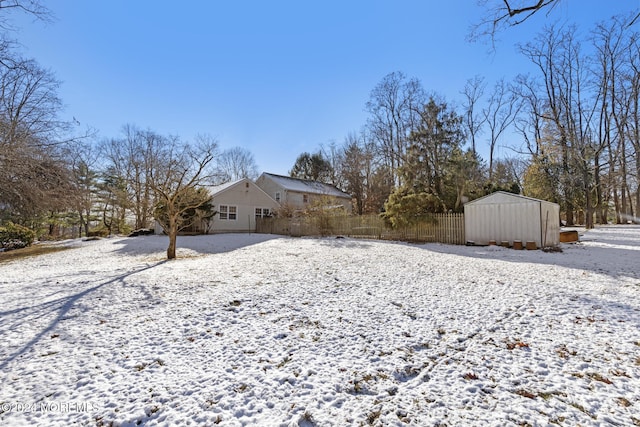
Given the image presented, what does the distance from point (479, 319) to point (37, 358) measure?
5119mm

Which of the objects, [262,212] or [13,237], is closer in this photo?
[13,237]

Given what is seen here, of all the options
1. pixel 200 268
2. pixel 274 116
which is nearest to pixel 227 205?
pixel 274 116

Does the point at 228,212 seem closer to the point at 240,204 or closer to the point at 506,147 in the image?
the point at 240,204

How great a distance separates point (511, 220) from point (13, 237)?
24.7 metres

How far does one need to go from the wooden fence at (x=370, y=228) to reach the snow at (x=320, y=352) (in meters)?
7.63

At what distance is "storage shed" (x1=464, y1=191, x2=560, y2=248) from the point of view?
453 inches

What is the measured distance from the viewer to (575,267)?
7.52 meters

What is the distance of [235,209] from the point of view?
22.7 meters

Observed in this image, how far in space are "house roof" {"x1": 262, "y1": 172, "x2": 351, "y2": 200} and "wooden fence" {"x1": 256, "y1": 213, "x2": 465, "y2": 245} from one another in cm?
813

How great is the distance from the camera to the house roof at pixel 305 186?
29.3m

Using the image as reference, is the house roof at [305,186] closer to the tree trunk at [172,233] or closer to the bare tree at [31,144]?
the bare tree at [31,144]

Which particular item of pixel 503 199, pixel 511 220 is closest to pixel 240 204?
pixel 503 199

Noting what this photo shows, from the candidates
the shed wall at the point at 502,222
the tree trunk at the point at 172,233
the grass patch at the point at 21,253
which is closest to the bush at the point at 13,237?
the grass patch at the point at 21,253

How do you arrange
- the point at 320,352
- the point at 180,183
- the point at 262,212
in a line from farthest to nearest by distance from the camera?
the point at 262,212, the point at 180,183, the point at 320,352
